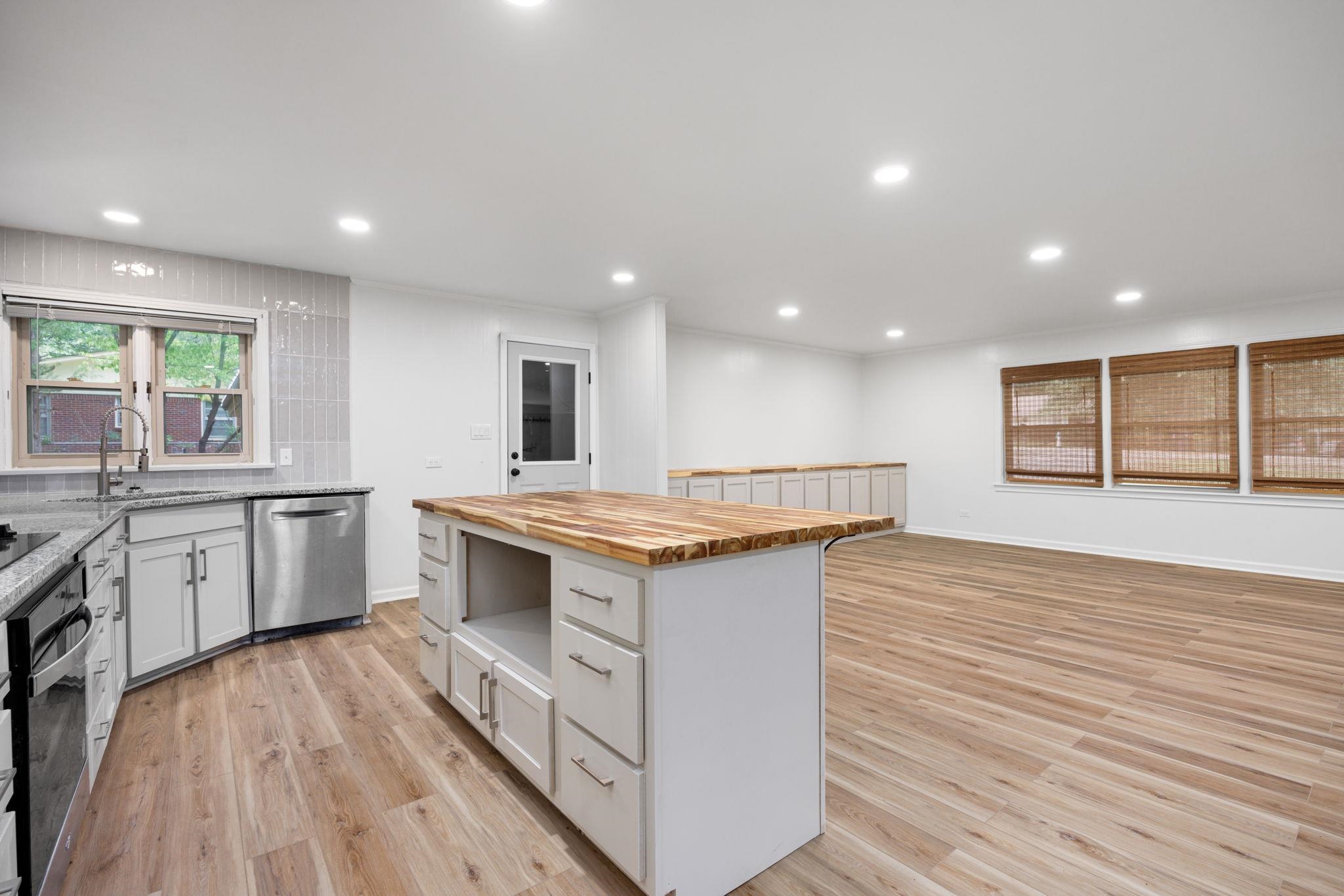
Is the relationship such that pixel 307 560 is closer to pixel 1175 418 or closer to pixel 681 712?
pixel 681 712

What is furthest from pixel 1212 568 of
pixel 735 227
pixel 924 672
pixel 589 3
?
pixel 589 3

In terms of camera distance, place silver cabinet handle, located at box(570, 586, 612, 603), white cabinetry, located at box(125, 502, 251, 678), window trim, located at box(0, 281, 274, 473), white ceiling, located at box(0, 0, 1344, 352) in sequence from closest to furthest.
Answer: silver cabinet handle, located at box(570, 586, 612, 603) → white ceiling, located at box(0, 0, 1344, 352) → white cabinetry, located at box(125, 502, 251, 678) → window trim, located at box(0, 281, 274, 473)

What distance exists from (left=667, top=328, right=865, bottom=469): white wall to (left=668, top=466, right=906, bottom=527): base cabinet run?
59 cm

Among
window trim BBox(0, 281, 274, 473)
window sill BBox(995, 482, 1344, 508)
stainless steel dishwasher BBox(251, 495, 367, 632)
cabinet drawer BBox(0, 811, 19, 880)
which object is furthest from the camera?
window sill BBox(995, 482, 1344, 508)

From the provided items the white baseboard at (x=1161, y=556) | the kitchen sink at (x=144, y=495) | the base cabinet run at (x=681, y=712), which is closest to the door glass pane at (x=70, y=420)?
the kitchen sink at (x=144, y=495)

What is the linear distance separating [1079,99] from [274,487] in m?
4.59

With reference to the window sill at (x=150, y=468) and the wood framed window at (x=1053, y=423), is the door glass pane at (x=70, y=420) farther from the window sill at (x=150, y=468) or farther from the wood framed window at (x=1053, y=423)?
the wood framed window at (x=1053, y=423)

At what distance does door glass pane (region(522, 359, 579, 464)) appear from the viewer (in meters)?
5.27

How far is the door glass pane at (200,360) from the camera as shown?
3801 mm

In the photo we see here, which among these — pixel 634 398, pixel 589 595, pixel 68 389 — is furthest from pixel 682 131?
pixel 68 389

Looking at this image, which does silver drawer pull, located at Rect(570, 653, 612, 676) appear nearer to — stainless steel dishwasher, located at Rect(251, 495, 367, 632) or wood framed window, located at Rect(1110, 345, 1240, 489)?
stainless steel dishwasher, located at Rect(251, 495, 367, 632)

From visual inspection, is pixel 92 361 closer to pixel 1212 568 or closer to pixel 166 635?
pixel 166 635

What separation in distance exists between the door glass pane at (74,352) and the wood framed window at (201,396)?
208mm

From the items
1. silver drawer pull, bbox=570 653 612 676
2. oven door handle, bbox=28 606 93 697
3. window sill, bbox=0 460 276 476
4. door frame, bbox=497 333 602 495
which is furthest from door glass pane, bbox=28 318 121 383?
silver drawer pull, bbox=570 653 612 676
